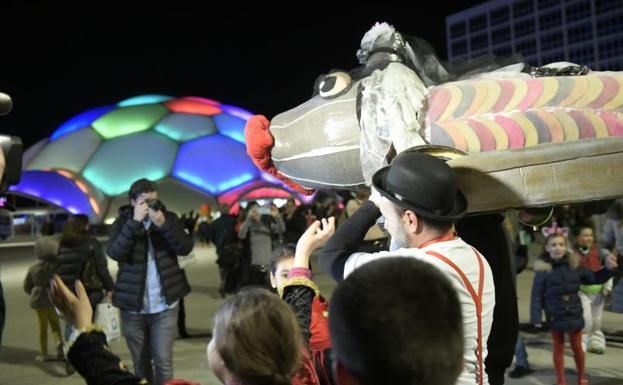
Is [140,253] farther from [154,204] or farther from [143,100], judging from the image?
[143,100]

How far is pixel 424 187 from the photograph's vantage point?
6.16ft

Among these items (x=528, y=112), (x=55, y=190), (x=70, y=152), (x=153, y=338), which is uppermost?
(x=70, y=152)

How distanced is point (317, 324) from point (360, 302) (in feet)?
4.68

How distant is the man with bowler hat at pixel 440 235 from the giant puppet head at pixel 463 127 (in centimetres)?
28

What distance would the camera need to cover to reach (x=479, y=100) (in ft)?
8.93

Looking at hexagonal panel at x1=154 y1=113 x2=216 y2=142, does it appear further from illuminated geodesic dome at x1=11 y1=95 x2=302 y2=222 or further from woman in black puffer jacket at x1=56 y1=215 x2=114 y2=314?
woman in black puffer jacket at x1=56 y1=215 x2=114 y2=314

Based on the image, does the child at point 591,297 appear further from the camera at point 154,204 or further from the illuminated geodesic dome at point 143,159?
the illuminated geodesic dome at point 143,159

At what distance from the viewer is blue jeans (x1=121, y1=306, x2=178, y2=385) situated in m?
4.04

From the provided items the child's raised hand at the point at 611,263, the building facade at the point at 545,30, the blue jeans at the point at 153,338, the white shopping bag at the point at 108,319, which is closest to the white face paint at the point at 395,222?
the white shopping bag at the point at 108,319

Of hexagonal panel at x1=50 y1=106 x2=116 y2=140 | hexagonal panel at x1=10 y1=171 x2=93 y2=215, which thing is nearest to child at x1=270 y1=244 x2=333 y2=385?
hexagonal panel at x1=10 y1=171 x2=93 y2=215

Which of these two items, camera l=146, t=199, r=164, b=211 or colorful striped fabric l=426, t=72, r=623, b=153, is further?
camera l=146, t=199, r=164, b=211

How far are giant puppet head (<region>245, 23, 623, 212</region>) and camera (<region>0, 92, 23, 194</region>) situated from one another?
118cm

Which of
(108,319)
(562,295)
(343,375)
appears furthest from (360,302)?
(562,295)

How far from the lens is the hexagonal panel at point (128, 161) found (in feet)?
77.8
